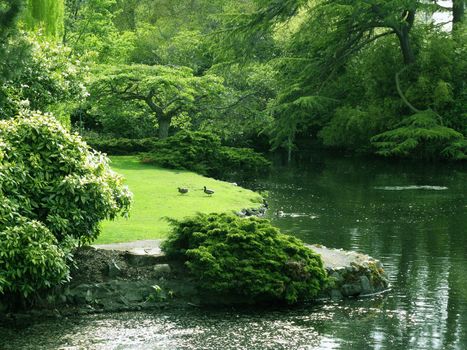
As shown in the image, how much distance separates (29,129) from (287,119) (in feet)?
88.0

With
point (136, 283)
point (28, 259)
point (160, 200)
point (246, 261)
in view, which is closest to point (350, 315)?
point (246, 261)

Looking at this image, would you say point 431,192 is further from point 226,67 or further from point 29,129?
point 29,129

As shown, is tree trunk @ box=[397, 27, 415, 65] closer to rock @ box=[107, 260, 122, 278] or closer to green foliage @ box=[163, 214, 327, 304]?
green foliage @ box=[163, 214, 327, 304]

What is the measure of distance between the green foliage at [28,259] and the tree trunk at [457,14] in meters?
35.4

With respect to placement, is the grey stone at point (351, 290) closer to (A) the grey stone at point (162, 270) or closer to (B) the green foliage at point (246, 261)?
(B) the green foliage at point (246, 261)

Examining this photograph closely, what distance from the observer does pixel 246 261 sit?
12914mm

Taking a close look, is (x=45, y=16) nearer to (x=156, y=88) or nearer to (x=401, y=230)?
(x=401, y=230)

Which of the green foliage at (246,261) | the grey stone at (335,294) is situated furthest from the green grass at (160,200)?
the grey stone at (335,294)


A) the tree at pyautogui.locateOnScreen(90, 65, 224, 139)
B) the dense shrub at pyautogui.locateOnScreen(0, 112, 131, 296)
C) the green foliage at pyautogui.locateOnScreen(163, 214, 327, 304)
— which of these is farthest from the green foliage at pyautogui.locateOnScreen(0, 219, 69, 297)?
the tree at pyautogui.locateOnScreen(90, 65, 224, 139)

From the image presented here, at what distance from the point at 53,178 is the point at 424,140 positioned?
2935cm

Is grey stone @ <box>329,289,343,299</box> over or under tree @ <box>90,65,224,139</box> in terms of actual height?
under

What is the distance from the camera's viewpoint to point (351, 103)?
44.8m

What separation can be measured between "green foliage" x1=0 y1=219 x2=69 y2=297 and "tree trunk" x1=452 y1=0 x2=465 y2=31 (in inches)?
1396

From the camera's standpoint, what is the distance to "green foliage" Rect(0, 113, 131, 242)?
12297mm
